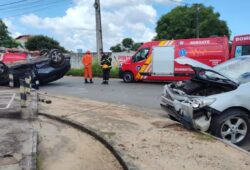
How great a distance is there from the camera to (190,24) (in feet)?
175

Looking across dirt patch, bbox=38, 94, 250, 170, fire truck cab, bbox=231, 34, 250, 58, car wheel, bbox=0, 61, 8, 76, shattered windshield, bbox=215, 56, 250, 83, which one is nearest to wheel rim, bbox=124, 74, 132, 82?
fire truck cab, bbox=231, 34, 250, 58

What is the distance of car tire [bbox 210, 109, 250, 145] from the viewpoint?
6.19 metres

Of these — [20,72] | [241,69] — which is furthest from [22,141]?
[20,72]

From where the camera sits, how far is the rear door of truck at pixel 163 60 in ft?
56.3

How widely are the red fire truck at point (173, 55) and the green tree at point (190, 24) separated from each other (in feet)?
114

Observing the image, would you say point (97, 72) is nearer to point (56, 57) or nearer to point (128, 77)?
point (128, 77)

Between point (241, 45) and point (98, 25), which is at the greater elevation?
point (98, 25)

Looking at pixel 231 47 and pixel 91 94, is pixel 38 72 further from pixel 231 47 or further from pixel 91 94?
pixel 231 47

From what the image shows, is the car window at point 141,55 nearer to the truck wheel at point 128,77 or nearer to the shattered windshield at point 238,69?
the truck wheel at point 128,77

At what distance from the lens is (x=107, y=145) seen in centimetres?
573

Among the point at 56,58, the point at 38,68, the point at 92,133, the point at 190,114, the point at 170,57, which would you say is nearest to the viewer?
the point at 190,114

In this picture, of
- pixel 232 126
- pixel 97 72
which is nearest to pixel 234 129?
pixel 232 126

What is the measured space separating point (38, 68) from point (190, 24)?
40793mm

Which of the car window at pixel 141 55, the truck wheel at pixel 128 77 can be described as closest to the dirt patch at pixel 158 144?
the car window at pixel 141 55
